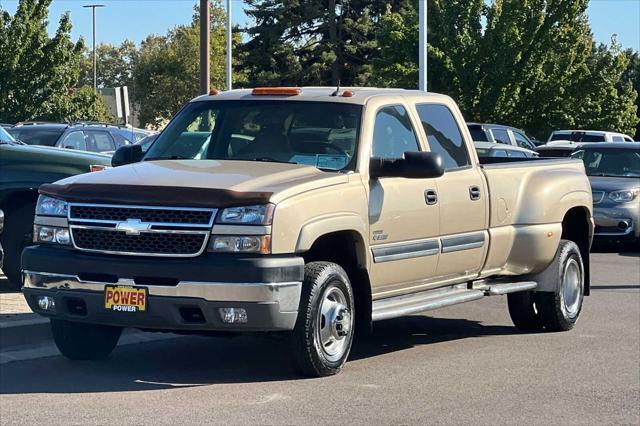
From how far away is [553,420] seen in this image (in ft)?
22.0

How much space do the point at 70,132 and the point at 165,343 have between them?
11.6 meters

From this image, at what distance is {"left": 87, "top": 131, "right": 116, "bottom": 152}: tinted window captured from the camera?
20.9 m

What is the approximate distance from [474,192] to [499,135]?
57.8ft

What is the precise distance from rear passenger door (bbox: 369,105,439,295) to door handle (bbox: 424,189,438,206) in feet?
0.04

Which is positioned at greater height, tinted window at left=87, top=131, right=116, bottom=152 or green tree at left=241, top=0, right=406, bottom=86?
green tree at left=241, top=0, right=406, bottom=86

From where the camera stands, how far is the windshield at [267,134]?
801cm

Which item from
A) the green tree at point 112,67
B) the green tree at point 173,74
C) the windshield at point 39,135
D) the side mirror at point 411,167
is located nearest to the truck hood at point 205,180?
the side mirror at point 411,167

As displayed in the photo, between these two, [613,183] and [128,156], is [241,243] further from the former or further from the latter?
[613,183]

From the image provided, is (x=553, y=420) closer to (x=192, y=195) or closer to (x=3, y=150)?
(x=192, y=195)

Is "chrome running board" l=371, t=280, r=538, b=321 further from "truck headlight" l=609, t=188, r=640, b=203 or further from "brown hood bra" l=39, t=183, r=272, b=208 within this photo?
"truck headlight" l=609, t=188, r=640, b=203

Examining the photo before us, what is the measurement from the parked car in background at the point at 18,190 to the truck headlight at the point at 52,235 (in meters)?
3.16

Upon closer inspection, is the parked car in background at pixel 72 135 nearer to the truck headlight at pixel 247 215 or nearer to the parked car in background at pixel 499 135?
the parked car in background at pixel 499 135

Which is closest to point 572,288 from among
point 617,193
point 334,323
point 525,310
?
point 525,310

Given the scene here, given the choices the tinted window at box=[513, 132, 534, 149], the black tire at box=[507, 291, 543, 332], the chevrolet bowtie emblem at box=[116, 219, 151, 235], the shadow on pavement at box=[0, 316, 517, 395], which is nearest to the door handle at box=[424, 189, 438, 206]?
the shadow on pavement at box=[0, 316, 517, 395]
